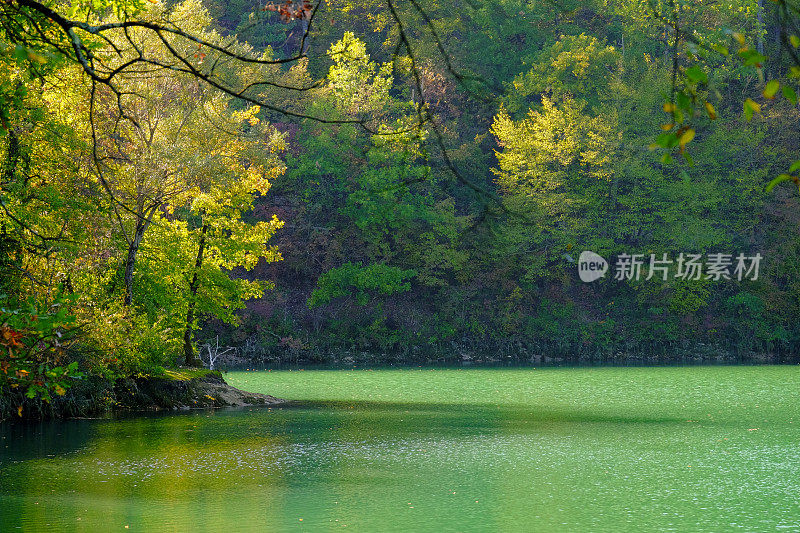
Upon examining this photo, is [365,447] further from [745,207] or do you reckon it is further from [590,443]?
[745,207]

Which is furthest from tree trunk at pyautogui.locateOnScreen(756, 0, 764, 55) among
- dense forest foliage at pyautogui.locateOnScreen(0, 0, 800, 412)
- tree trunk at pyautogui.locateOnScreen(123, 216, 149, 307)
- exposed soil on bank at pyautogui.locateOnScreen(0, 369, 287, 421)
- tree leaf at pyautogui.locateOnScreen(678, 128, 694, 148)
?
tree leaf at pyautogui.locateOnScreen(678, 128, 694, 148)

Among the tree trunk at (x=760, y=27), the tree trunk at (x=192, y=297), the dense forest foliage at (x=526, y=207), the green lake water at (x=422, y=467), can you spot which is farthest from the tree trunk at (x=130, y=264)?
the tree trunk at (x=760, y=27)

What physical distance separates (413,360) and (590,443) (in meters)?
20.6

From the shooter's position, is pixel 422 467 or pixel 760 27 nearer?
pixel 422 467

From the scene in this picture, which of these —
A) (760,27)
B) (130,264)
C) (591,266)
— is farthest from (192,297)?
(760,27)

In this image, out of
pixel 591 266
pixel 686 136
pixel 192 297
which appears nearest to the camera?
pixel 686 136

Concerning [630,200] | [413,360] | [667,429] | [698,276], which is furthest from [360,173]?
[667,429]

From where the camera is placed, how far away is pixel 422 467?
38.4 feet

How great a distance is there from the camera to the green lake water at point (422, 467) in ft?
29.0

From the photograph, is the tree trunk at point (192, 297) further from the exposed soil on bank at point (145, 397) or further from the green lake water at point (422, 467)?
the green lake water at point (422, 467)

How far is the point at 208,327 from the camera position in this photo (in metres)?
32.5

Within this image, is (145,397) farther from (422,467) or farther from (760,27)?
(760,27)

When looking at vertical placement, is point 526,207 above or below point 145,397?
above

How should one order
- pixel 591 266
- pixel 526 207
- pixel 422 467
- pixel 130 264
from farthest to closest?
pixel 591 266 → pixel 526 207 → pixel 130 264 → pixel 422 467
